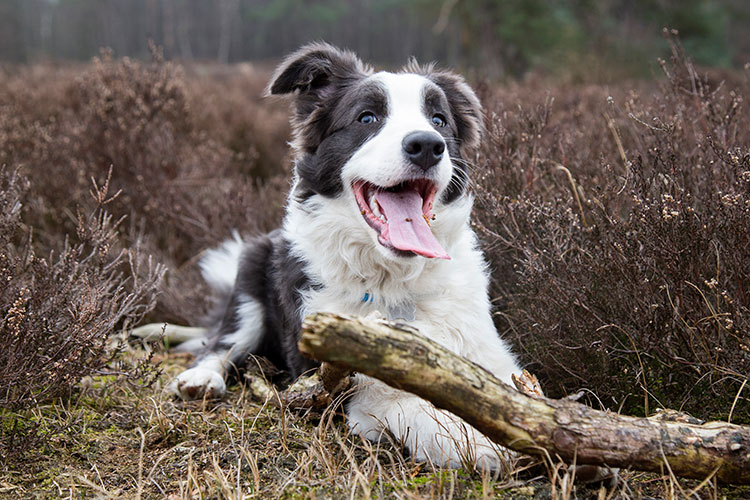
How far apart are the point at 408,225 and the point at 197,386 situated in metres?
1.40

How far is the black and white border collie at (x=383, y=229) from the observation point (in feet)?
8.86

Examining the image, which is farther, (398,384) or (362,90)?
(362,90)

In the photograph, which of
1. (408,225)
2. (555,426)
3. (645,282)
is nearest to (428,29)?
(408,225)

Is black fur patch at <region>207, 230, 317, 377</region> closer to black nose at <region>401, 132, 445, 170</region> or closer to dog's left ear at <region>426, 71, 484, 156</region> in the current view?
black nose at <region>401, 132, 445, 170</region>

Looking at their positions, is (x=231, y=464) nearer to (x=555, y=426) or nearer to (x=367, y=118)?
(x=555, y=426)

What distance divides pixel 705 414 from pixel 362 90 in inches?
80.3

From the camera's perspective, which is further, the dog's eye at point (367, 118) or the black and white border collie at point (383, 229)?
the dog's eye at point (367, 118)

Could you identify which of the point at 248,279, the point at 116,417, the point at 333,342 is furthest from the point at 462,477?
A: the point at 248,279

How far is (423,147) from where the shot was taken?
8.79 feet

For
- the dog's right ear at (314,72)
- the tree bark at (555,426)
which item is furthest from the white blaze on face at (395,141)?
the tree bark at (555,426)

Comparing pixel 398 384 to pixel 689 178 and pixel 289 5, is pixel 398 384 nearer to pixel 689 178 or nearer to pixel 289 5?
pixel 689 178

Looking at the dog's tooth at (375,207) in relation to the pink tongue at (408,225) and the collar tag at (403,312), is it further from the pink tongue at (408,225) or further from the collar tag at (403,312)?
the collar tag at (403,312)

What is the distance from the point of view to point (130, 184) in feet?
17.6

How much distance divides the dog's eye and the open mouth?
0.32m
